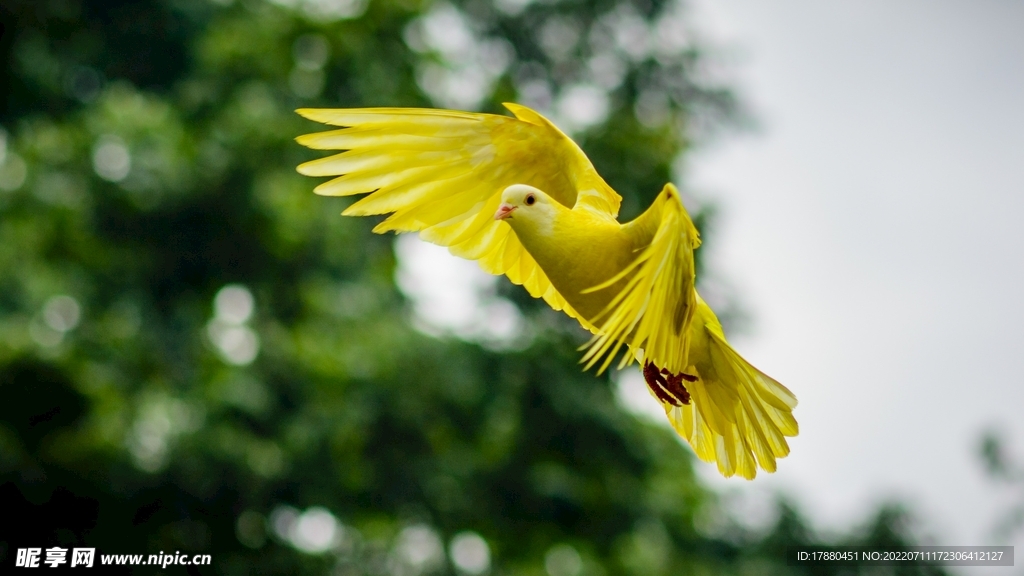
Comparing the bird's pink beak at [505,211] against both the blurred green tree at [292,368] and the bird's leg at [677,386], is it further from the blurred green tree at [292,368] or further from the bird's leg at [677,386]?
the blurred green tree at [292,368]

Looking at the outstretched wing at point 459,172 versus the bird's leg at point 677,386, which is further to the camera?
the outstretched wing at point 459,172

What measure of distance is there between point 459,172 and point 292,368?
729 centimetres

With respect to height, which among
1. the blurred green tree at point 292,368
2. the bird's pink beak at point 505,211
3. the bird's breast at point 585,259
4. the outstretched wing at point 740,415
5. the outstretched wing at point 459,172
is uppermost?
the blurred green tree at point 292,368

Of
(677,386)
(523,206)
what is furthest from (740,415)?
(523,206)

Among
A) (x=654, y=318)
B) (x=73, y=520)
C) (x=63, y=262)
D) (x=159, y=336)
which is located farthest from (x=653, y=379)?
(x=63, y=262)

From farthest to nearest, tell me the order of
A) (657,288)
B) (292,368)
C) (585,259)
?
(292,368), (585,259), (657,288)

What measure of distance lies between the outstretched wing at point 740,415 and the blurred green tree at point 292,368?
573cm

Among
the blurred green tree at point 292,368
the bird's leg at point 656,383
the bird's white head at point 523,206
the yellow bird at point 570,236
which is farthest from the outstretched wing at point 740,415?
the blurred green tree at point 292,368

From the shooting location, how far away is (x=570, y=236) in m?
1.98

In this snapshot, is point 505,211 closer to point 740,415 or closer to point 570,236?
point 570,236

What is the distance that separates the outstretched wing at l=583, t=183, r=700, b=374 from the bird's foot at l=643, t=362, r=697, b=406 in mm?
123

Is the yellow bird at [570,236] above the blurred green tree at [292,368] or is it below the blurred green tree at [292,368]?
below

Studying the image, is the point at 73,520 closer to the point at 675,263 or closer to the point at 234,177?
the point at 234,177

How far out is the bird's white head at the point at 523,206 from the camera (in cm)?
199
